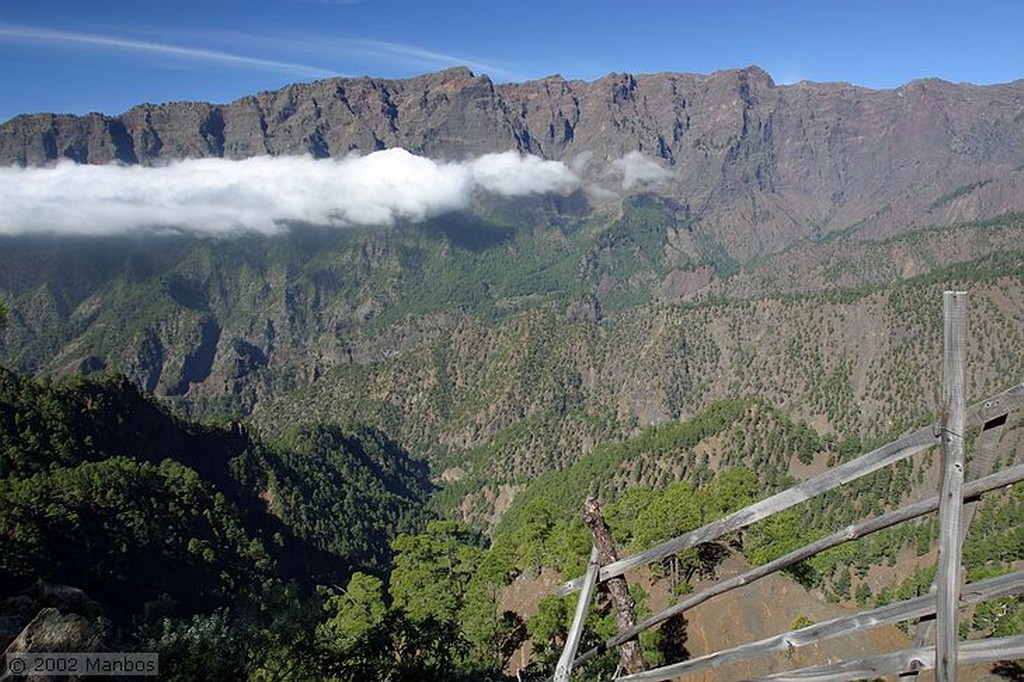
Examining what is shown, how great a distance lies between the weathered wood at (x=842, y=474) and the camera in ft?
22.3

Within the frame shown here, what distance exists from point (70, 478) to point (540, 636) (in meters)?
62.2

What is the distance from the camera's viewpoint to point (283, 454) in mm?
149000

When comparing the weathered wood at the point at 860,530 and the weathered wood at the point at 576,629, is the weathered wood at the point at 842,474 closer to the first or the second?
the weathered wood at the point at 576,629

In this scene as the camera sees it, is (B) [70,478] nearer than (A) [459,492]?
Yes

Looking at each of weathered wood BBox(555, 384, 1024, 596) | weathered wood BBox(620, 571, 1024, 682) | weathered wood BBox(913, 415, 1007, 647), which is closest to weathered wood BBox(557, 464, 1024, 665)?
weathered wood BBox(913, 415, 1007, 647)

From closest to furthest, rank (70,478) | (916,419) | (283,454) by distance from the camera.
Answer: (70,478), (283,454), (916,419)

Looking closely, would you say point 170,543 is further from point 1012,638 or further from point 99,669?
point 1012,638

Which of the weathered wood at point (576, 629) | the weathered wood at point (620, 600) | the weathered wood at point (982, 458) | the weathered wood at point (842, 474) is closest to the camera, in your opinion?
the weathered wood at point (842, 474)

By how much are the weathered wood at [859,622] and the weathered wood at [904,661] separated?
334 mm

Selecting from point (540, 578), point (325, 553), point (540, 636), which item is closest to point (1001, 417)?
point (540, 636)

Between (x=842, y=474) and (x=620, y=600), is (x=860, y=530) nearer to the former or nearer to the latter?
(x=842, y=474)

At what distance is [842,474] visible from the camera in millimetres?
7719

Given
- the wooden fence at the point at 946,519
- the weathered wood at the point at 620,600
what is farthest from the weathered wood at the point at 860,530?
the weathered wood at the point at 620,600

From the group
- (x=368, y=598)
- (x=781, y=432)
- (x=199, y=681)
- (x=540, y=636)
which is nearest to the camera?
(x=199, y=681)
